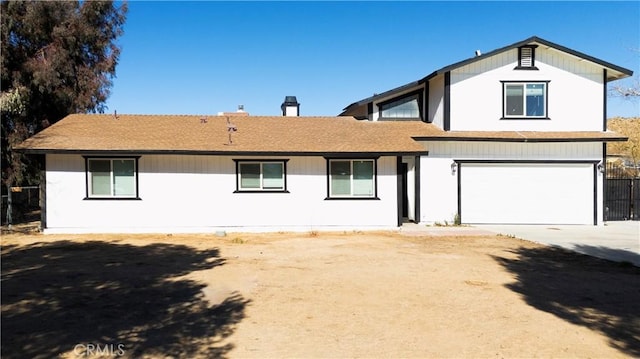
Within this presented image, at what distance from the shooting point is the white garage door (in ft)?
Result: 57.6

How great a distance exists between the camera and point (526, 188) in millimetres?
17641

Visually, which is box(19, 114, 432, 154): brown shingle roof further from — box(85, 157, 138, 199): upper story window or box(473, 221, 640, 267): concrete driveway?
box(473, 221, 640, 267): concrete driveway

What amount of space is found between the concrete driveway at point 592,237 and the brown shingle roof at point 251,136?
342 centimetres

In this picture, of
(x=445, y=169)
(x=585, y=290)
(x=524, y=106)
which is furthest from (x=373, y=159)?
(x=585, y=290)

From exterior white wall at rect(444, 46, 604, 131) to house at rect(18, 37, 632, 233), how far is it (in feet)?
0.13

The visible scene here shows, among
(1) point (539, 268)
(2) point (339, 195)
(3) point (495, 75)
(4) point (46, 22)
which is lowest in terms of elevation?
(1) point (539, 268)

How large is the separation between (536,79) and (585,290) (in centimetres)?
1256

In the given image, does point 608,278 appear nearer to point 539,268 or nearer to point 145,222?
point 539,268

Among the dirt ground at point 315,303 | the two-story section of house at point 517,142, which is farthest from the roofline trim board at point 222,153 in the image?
the dirt ground at point 315,303

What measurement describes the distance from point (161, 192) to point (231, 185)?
→ 2.35 metres

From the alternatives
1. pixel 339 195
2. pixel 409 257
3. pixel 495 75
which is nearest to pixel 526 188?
pixel 495 75

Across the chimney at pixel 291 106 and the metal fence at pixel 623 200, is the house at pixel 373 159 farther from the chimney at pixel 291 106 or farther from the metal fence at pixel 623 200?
the chimney at pixel 291 106

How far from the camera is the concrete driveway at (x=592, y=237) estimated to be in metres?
11.6

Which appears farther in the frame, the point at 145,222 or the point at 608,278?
the point at 145,222
